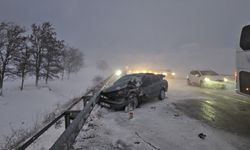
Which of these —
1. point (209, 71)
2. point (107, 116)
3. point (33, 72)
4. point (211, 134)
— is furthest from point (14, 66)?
point (211, 134)

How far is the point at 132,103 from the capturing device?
10.2 m

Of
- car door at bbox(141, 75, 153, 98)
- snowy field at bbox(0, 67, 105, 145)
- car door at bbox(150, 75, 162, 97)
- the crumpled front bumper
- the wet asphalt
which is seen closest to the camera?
the wet asphalt

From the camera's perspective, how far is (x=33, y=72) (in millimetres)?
40219

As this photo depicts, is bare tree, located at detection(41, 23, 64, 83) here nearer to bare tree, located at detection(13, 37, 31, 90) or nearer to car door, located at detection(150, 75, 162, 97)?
bare tree, located at detection(13, 37, 31, 90)

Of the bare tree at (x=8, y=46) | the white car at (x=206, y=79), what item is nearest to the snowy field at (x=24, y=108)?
the bare tree at (x=8, y=46)

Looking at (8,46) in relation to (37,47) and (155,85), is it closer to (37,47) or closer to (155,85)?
(37,47)

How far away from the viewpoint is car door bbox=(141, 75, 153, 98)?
11292mm

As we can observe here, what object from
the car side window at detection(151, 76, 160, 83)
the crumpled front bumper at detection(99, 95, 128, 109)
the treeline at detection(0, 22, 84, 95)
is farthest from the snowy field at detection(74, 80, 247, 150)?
the treeline at detection(0, 22, 84, 95)

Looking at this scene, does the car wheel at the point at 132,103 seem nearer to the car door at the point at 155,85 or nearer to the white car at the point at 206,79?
the car door at the point at 155,85

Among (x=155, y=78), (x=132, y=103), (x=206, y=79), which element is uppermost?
(x=206, y=79)

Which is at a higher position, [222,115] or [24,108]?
[222,115]

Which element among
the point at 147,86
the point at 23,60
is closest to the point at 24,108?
the point at 23,60

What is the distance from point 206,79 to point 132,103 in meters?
12.1

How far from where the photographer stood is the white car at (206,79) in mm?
19500
